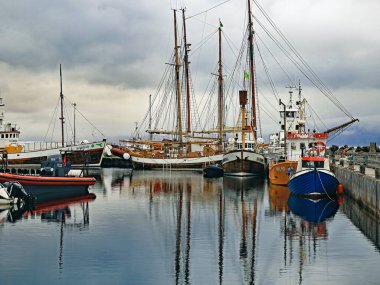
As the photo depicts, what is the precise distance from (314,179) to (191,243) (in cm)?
1976

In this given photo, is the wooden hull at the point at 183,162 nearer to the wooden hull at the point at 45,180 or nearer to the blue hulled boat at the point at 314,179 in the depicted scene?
the wooden hull at the point at 45,180

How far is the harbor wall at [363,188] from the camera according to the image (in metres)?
33.0

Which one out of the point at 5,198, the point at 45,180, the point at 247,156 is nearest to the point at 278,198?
the point at 45,180

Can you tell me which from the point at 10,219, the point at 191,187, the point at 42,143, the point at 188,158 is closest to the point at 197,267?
the point at 10,219

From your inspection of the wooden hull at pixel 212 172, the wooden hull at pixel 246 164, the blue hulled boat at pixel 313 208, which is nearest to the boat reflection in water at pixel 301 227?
the blue hulled boat at pixel 313 208

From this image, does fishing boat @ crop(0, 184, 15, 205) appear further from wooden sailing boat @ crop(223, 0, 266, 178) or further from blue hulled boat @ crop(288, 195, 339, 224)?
wooden sailing boat @ crop(223, 0, 266, 178)

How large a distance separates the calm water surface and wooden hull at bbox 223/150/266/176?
27.3 meters

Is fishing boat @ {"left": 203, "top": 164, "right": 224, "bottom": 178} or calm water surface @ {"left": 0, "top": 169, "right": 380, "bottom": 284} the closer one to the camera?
calm water surface @ {"left": 0, "top": 169, "right": 380, "bottom": 284}

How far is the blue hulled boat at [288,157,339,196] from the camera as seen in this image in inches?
1740

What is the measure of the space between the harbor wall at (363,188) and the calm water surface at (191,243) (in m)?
0.82

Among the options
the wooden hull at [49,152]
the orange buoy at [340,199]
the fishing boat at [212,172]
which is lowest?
the orange buoy at [340,199]

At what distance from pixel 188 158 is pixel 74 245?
2648 inches

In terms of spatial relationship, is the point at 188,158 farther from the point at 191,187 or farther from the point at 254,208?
the point at 254,208

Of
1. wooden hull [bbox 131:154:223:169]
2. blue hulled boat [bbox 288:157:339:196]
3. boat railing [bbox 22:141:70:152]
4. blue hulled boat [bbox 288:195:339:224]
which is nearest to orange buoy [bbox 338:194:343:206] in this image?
blue hulled boat [bbox 288:195:339:224]
